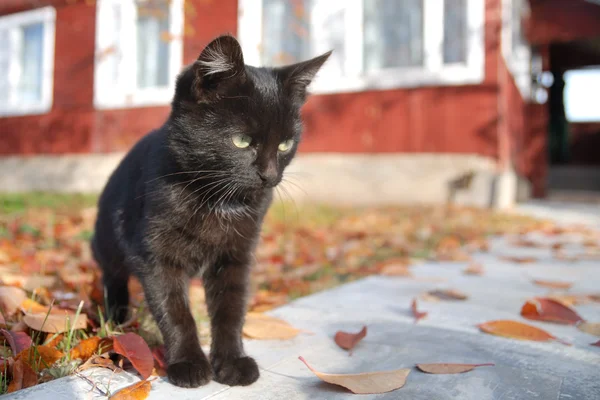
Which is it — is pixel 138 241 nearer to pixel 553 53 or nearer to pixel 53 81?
pixel 53 81

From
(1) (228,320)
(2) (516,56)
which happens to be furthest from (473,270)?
(2) (516,56)

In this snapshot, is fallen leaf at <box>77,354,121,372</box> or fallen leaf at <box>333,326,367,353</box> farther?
fallen leaf at <box>333,326,367,353</box>

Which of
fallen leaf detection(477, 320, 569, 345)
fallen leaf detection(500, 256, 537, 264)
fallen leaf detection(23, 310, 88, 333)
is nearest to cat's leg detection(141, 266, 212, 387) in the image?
fallen leaf detection(23, 310, 88, 333)

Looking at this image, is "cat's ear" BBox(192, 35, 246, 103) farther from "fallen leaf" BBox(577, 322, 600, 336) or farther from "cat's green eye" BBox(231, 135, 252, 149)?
"fallen leaf" BBox(577, 322, 600, 336)

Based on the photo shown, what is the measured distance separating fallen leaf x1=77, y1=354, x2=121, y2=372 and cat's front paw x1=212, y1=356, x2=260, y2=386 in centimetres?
27

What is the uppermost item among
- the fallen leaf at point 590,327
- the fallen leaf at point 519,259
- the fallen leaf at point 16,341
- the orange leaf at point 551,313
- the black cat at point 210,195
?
the black cat at point 210,195

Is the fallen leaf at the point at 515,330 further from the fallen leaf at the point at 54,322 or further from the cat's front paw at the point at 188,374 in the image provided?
the fallen leaf at the point at 54,322

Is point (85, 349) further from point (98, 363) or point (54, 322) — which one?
point (54, 322)

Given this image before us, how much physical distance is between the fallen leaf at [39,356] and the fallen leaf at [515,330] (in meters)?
1.35

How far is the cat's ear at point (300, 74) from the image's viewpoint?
5.60ft

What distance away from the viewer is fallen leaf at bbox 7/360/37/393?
3.91 feet

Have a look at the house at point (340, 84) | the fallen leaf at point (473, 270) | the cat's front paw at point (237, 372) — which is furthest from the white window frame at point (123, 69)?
the cat's front paw at point (237, 372)

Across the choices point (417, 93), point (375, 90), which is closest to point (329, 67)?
point (375, 90)

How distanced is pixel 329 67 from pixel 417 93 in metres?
1.33
